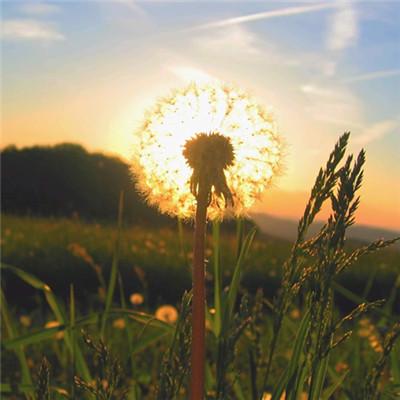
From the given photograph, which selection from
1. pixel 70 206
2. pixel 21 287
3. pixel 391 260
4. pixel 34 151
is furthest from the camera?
pixel 34 151

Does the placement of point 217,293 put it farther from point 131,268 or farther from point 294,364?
point 131,268

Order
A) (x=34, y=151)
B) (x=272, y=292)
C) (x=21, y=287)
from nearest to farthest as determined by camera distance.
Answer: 1. (x=21, y=287)
2. (x=272, y=292)
3. (x=34, y=151)

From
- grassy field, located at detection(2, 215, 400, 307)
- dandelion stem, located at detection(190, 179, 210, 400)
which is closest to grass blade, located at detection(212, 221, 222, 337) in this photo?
dandelion stem, located at detection(190, 179, 210, 400)

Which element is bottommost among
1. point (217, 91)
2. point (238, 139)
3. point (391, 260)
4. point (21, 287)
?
point (21, 287)

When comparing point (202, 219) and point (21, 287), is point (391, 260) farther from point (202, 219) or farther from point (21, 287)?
point (202, 219)

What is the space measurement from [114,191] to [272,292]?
13.7 m

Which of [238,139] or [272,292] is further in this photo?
[272,292]

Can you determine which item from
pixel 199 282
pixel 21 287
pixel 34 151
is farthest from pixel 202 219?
pixel 34 151

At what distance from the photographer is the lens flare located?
1860mm

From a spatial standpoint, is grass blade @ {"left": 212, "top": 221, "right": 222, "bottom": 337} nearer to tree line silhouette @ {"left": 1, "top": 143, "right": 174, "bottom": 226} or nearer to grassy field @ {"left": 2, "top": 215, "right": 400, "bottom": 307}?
grassy field @ {"left": 2, "top": 215, "right": 400, "bottom": 307}

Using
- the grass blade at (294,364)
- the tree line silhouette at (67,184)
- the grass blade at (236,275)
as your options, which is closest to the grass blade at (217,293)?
the grass blade at (236,275)

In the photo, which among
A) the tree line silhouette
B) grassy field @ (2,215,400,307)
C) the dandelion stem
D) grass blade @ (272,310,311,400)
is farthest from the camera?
the tree line silhouette

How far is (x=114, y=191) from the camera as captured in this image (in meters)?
21.4

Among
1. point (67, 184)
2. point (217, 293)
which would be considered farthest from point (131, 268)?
point (67, 184)
